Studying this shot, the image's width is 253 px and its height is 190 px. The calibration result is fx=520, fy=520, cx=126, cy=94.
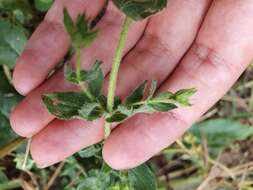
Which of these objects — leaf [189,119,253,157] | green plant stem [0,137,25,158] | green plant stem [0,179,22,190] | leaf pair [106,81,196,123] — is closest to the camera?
leaf pair [106,81,196,123]

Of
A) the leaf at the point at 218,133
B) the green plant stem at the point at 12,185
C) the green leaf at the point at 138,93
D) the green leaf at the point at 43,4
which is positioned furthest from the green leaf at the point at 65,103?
the leaf at the point at 218,133

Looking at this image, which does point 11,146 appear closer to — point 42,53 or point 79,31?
point 42,53

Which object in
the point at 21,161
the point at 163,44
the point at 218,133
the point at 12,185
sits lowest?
the point at 218,133

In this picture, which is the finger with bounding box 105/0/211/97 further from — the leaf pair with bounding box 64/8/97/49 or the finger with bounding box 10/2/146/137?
the leaf pair with bounding box 64/8/97/49

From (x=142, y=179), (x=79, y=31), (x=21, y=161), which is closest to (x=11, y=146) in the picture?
(x=21, y=161)

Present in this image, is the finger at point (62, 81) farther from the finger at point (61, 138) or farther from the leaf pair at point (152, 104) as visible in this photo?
the leaf pair at point (152, 104)

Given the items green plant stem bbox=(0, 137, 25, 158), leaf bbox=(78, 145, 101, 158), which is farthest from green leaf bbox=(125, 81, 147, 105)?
green plant stem bbox=(0, 137, 25, 158)
